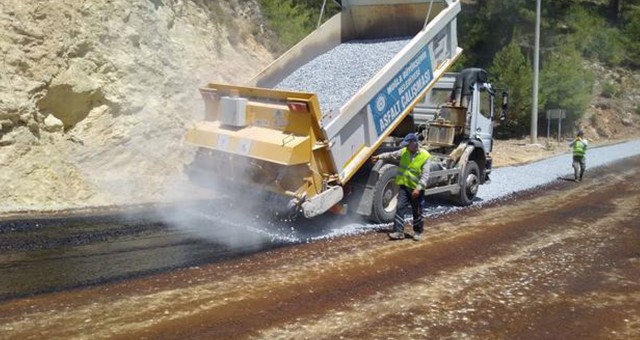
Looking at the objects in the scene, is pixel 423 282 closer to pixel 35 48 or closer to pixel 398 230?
pixel 398 230

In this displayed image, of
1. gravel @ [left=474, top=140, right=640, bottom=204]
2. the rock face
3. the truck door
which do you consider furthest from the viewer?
gravel @ [left=474, top=140, right=640, bottom=204]

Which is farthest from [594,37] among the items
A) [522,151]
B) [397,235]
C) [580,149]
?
[397,235]

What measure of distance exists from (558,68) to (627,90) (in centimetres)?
962

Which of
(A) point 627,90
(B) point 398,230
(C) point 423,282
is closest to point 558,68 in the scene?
(A) point 627,90

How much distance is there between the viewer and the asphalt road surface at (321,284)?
4.91 meters

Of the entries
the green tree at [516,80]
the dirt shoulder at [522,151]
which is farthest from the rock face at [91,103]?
the green tree at [516,80]

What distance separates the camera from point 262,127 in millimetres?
8117

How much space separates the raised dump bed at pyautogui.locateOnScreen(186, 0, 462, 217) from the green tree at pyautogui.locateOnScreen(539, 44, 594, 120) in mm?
19791

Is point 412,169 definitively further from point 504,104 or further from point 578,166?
point 578,166

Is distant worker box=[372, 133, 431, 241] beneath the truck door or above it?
beneath

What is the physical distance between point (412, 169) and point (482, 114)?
413cm

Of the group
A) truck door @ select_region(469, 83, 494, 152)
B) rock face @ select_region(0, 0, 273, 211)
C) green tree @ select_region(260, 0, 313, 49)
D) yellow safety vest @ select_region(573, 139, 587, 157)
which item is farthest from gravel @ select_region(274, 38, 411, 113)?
yellow safety vest @ select_region(573, 139, 587, 157)

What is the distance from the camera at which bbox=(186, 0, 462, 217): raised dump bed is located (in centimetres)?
763

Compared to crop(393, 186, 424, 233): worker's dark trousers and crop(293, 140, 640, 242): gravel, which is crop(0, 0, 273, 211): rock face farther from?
crop(393, 186, 424, 233): worker's dark trousers
